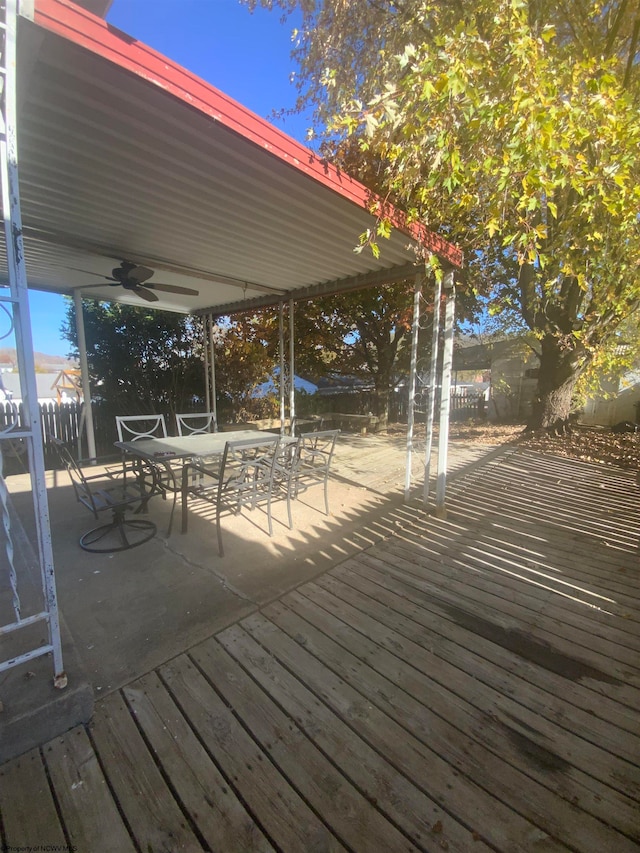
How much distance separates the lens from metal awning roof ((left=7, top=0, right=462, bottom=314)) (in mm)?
1520

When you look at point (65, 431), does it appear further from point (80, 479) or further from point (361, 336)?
point (361, 336)

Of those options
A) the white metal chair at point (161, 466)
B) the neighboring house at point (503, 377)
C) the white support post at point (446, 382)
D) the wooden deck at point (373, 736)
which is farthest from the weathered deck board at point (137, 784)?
the neighboring house at point (503, 377)

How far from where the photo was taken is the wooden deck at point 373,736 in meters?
1.17

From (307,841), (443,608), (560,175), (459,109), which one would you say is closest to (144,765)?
(307,841)

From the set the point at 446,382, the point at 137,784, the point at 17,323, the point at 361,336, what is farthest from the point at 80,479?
the point at 361,336

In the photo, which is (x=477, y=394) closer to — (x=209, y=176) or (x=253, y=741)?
(x=209, y=176)

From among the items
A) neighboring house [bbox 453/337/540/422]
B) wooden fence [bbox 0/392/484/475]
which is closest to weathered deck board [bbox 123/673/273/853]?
wooden fence [bbox 0/392/484/475]

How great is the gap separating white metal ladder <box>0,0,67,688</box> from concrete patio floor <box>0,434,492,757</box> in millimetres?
181

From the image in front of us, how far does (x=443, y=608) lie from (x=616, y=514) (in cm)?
292

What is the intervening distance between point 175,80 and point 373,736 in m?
2.88

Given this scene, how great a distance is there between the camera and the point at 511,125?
8.41ft

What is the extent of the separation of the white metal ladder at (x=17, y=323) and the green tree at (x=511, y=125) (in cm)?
191

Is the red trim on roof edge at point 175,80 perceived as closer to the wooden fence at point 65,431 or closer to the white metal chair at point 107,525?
the white metal chair at point 107,525

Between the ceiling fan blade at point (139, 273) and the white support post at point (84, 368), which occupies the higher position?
the ceiling fan blade at point (139, 273)
